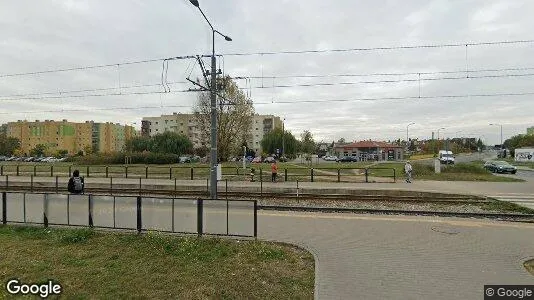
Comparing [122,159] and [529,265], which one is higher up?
[122,159]

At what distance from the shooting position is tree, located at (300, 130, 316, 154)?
270ft

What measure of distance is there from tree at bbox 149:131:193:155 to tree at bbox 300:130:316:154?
27.4m

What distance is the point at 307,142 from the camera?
8438 centimetres

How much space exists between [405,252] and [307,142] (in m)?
76.9

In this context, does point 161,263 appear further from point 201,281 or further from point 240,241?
point 240,241

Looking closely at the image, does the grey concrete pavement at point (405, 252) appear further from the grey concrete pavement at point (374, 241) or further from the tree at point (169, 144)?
the tree at point (169, 144)

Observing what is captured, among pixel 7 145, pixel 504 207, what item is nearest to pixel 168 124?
pixel 7 145

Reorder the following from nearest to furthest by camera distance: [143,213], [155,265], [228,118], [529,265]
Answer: [155,265]
[529,265]
[143,213]
[228,118]

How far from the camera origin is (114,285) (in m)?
5.85

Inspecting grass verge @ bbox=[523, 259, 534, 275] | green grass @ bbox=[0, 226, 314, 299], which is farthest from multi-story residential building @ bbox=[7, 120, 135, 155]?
grass verge @ bbox=[523, 259, 534, 275]

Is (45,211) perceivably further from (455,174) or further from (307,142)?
(307,142)

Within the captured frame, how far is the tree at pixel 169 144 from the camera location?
65.3 metres

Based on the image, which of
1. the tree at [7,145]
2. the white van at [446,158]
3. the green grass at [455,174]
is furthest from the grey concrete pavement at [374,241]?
the tree at [7,145]

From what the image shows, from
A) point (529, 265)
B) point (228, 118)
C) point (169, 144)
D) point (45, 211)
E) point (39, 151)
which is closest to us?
point (529, 265)
